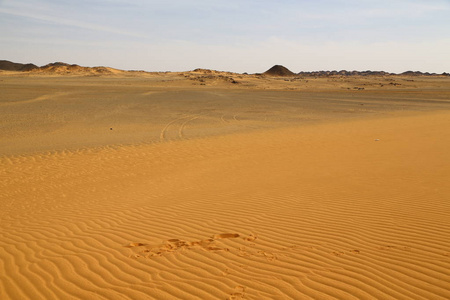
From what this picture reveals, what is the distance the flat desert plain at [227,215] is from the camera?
3.83m

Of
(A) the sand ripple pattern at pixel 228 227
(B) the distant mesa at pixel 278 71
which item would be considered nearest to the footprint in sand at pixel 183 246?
(A) the sand ripple pattern at pixel 228 227

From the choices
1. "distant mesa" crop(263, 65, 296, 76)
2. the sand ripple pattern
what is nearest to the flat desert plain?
the sand ripple pattern

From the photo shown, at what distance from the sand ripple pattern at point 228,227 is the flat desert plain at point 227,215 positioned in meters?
0.02

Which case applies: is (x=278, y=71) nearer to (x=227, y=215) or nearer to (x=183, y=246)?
(x=227, y=215)

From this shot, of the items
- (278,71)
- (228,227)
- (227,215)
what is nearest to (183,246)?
(228,227)

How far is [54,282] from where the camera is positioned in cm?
393

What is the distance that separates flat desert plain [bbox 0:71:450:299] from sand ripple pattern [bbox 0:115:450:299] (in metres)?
0.02

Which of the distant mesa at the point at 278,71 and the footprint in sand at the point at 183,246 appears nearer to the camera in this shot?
the footprint in sand at the point at 183,246

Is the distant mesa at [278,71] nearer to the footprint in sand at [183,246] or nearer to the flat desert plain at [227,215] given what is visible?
the flat desert plain at [227,215]

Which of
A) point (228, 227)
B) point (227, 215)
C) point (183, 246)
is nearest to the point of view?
point (183, 246)

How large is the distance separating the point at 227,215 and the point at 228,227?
65 cm

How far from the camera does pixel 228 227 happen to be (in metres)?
5.58

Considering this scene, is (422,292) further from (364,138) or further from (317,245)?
(364,138)

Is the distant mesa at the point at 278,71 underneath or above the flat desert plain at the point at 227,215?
above
